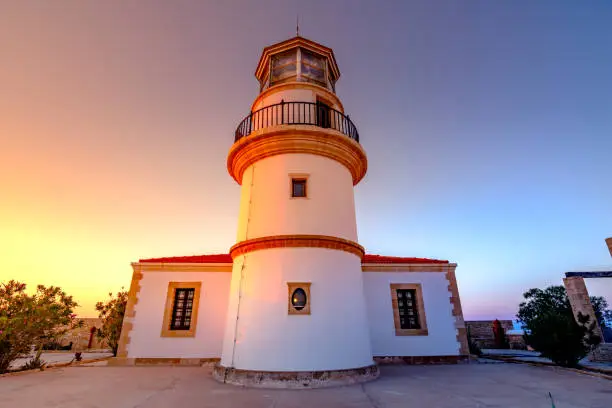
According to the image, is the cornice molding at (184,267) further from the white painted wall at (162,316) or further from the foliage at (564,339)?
the foliage at (564,339)

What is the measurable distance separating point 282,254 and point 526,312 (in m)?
31.6

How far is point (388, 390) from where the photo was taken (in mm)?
6672

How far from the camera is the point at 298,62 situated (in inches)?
444

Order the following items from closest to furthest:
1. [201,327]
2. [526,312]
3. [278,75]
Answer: [278,75], [201,327], [526,312]

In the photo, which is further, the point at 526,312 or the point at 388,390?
the point at 526,312

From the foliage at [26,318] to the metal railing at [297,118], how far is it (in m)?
8.70

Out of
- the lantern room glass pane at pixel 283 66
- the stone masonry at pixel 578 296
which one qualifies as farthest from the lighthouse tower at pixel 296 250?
the stone masonry at pixel 578 296

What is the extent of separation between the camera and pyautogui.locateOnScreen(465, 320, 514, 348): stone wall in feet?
63.7

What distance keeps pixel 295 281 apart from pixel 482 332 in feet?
58.4

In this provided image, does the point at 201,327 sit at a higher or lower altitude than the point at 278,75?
lower

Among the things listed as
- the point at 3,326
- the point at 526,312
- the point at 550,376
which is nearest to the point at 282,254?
the point at 550,376

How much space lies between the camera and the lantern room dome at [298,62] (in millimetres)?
11343

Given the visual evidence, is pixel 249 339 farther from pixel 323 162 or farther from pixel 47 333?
pixel 47 333

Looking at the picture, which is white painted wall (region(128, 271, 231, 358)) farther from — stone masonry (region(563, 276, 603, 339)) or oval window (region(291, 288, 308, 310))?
stone masonry (region(563, 276, 603, 339))
